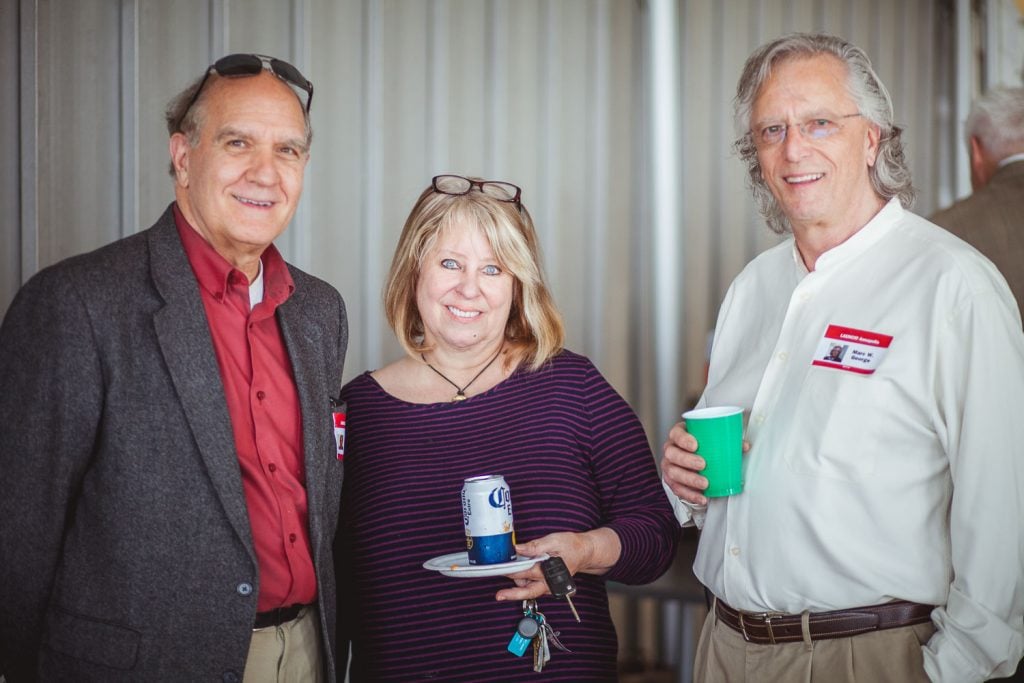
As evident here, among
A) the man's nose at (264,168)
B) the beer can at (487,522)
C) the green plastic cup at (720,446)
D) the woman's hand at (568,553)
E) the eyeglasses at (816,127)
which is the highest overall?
the eyeglasses at (816,127)

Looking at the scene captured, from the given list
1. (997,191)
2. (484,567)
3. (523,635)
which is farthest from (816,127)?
(997,191)

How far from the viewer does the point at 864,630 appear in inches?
68.1

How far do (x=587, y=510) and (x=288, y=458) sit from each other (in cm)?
64

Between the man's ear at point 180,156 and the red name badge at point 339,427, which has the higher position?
the man's ear at point 180,156

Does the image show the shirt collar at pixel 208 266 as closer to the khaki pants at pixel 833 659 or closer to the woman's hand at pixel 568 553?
the woman's hand at pixel 568 553

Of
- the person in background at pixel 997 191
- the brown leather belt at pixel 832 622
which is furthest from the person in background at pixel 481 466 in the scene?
the person in background at pixel 997 191

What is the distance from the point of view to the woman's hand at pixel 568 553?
1.90m

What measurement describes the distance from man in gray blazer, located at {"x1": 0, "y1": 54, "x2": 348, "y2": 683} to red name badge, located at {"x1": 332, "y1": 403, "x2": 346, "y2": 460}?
102 millimetres

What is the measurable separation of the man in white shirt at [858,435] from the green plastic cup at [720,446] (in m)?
0.03

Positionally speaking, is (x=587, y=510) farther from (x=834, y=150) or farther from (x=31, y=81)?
(x=31, y=81)

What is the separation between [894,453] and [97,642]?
139 cm

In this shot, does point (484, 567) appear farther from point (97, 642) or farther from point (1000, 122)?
point (1000, 122)

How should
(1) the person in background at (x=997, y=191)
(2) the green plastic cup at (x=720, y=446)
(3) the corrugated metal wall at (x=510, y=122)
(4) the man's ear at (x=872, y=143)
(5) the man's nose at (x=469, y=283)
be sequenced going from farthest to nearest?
(3) the corrugated metal wall at (x=510, y=122), (1) the person in background at (x=997, y=191), (5) the man's nose at (x=469, y=283), (4) the man's ear at (x=872, y=143), (2) the green plastic cup at (x=720, y=446)

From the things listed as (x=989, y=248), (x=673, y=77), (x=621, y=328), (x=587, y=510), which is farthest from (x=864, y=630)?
(x=673, y=77)
